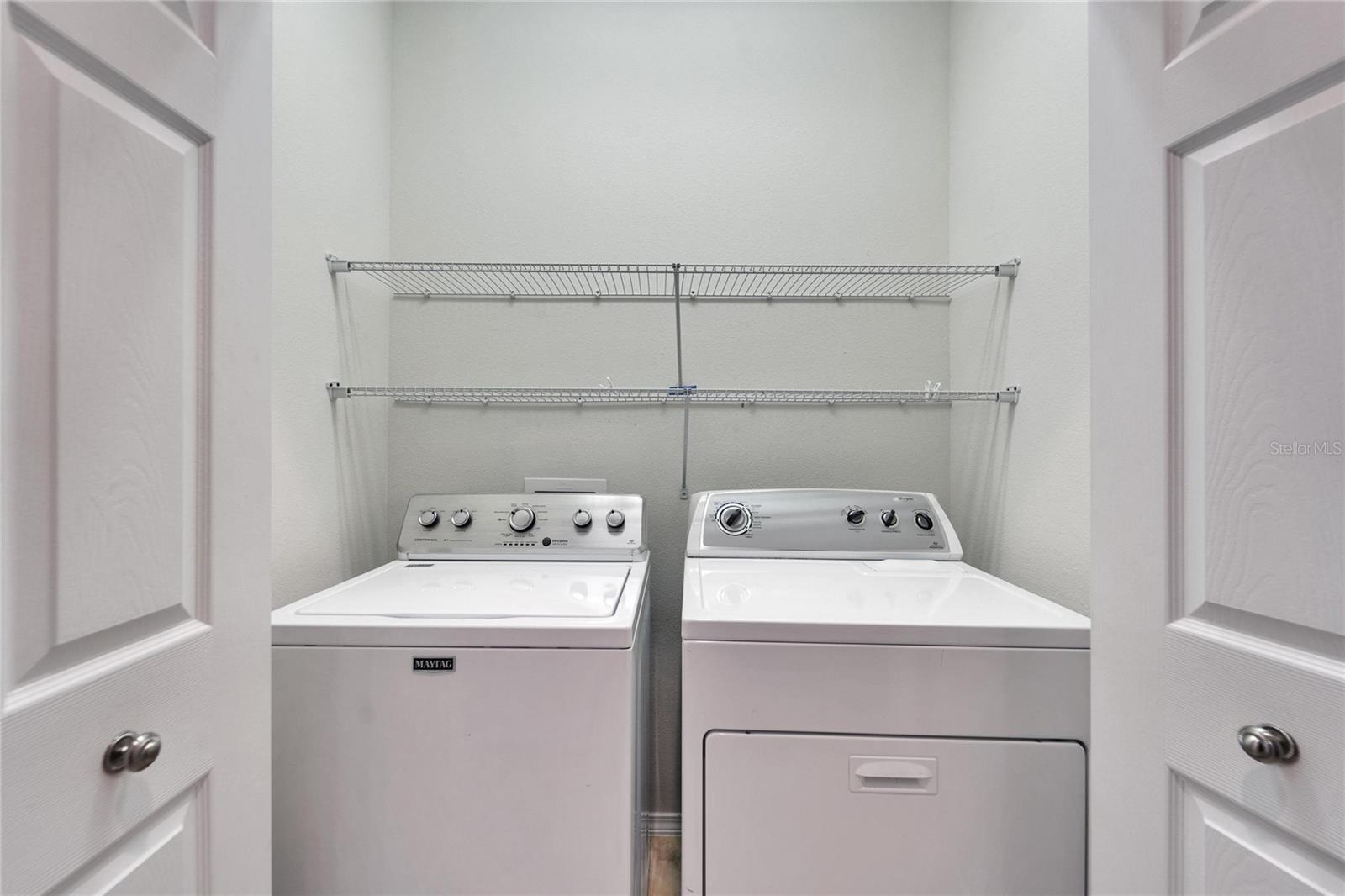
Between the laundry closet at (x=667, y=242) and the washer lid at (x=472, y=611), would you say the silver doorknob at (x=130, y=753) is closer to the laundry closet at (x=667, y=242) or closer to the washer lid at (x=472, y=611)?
the washer lid at (x=472, y=611)

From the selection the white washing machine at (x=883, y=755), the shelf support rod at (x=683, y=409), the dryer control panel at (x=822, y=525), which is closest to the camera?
the white washing machine at (x=883, y=755)

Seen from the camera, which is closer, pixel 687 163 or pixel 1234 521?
pixel 1234 521

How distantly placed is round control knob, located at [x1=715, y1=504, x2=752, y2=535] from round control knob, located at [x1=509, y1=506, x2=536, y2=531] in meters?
0.52

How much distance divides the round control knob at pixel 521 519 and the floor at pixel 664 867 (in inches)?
38.1

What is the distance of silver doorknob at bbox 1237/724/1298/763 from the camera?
20.7 inches

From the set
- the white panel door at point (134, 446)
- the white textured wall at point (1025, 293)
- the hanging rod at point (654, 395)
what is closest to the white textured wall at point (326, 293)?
the hanging rod at point (654, 395)

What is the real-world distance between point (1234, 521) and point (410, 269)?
1.83 m

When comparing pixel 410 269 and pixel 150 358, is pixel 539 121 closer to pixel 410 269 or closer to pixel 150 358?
pixel 410 269

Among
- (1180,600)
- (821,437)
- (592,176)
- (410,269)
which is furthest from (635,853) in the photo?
(592,176)

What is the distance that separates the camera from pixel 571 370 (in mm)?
1863

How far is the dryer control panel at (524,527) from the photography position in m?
1.54

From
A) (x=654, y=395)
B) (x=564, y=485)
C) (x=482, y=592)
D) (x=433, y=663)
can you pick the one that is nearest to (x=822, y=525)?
(x=654, y=395)

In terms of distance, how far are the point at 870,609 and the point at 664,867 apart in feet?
3.78
